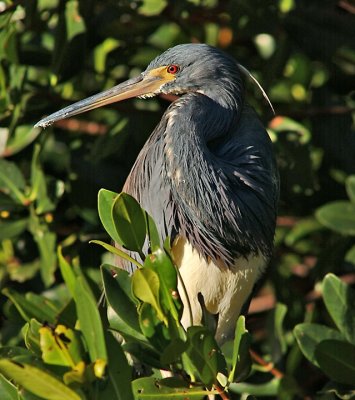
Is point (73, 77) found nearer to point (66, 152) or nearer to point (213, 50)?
point (66, 152)

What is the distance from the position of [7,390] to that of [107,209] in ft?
1.69

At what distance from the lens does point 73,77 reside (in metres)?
3.69

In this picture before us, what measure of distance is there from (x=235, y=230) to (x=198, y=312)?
36cm

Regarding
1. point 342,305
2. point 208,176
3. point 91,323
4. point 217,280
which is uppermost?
point 91,323

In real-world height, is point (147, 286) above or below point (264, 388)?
above

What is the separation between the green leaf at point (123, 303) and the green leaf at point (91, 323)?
0.22 m

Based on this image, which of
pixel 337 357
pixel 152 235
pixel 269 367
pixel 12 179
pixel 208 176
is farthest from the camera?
pixel 12 179

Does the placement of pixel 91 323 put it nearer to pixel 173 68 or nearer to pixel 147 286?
pixel 147 286

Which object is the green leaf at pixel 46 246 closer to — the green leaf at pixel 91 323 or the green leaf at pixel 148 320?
the green leaf at pixel 148 320

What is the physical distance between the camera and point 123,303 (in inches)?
91.7

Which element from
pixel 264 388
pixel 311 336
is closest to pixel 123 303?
pixel 311 336

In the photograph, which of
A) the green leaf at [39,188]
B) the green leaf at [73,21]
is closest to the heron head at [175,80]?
the green leaf at [39,188]

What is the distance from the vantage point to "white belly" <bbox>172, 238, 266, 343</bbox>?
3.13m

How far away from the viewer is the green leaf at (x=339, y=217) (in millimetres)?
3553
